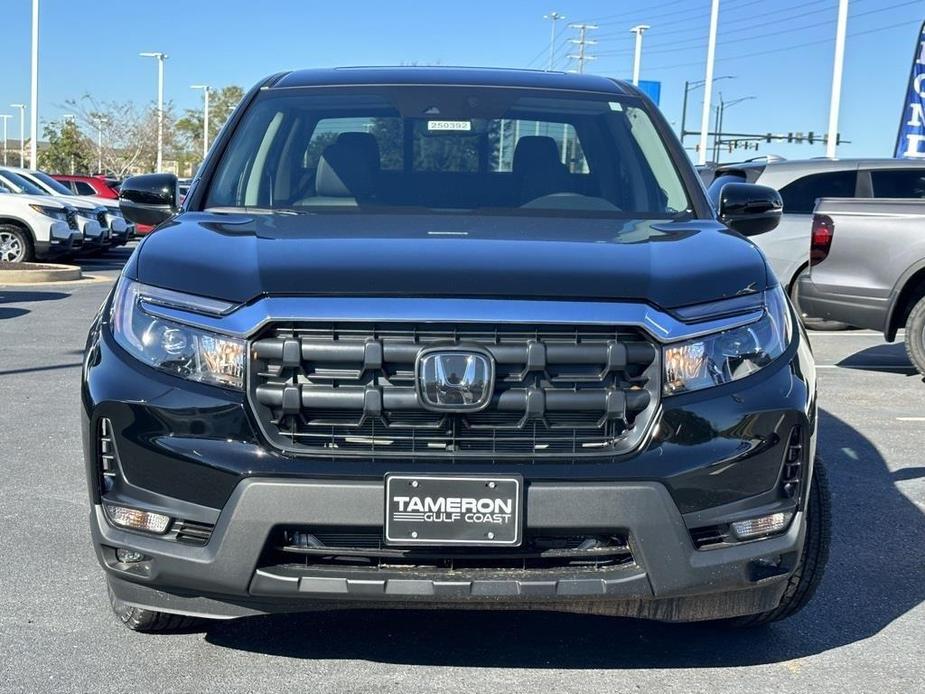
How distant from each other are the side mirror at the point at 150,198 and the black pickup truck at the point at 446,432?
132cm

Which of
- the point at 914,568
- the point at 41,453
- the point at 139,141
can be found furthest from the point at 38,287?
the point at 139,141

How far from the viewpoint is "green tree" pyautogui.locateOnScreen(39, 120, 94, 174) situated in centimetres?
5819

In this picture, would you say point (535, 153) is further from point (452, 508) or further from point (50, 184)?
point (50, 184)

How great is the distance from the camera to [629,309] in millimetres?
3191

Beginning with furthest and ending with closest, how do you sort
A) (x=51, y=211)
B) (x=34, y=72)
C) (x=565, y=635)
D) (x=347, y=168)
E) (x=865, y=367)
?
(x=34, y=72) < (x=51, y=211) < (x=865, y=367) < (x=347, y=168) < (x=565, y=635)

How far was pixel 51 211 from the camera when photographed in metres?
19.4

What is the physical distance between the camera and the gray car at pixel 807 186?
12422 mm

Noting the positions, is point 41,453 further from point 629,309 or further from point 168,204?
point 629,309

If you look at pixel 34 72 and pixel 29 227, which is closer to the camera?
pixel 29 227

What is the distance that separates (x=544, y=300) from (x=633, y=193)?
60.0 inches

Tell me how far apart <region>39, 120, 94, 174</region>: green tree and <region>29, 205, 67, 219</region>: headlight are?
40550 mm

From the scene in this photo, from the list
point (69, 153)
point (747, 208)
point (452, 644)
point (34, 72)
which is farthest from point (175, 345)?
point (69, 153)

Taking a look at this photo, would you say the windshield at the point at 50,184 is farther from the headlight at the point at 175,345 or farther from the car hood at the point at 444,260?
the headlight at the point at 175,345

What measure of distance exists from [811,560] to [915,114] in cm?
1755
